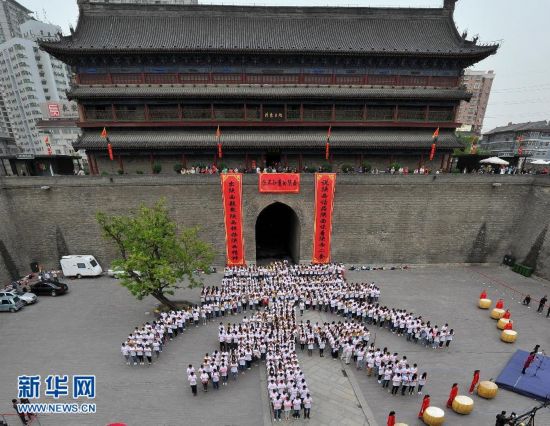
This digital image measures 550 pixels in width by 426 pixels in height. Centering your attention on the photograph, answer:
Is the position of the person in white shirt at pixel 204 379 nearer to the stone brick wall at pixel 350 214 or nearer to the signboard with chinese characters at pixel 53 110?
the stone brick wall at pixel 350 214

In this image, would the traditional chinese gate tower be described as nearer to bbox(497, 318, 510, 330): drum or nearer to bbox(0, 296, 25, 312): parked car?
bbox(0, 296, 25, 312): parked car

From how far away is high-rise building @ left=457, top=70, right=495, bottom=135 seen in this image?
3187 inches

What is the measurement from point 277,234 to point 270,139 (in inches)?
399

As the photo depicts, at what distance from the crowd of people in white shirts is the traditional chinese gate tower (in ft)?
37.5

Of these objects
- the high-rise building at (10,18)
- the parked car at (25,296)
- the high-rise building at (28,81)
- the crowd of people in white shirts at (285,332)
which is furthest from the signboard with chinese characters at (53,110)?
the crowd of people in white shirts at (285,332)

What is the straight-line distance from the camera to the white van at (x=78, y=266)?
21.2m

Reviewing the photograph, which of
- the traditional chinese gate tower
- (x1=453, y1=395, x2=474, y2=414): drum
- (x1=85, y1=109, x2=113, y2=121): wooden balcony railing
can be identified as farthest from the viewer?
Result: (x1=85, y1=109, x2=113, y2=121): wooden balcony railing

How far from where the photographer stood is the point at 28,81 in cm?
6234

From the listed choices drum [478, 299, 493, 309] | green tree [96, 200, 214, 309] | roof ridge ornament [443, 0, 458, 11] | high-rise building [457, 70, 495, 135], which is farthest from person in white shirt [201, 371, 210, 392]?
high-rise building [457, 70, 495, 135]

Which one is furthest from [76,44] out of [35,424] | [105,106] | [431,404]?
[431,404]

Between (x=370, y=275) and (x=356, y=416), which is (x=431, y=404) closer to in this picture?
(x=356, y=416)

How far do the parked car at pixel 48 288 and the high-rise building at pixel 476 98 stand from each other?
300 feet

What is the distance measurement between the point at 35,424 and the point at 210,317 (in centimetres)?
807

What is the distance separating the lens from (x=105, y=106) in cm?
2366
